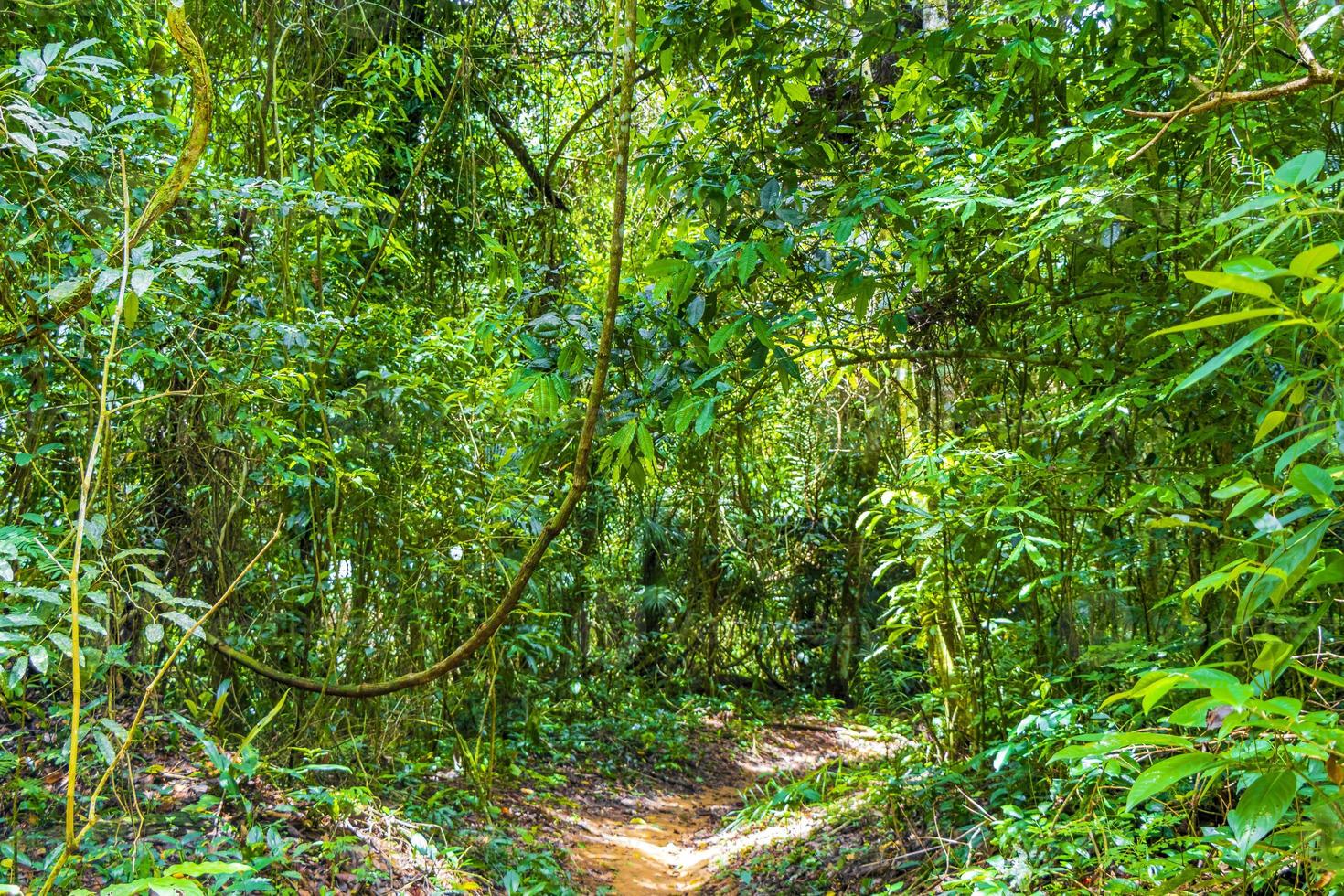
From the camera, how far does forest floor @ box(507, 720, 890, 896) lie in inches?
193

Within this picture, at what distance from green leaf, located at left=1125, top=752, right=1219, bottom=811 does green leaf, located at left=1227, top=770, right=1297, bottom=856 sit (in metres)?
0.12

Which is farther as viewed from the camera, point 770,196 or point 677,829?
point 677,829

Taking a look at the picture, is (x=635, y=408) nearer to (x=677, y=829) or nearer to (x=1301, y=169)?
(x=1301, y=169)

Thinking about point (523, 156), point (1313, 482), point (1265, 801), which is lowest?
point (1265, 801)

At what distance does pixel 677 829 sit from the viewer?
6.11 metres

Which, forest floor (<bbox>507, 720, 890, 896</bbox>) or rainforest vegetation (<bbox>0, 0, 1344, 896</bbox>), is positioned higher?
rainforest vegetation (<bbox>0, 0, 1344, 896</bbox>)

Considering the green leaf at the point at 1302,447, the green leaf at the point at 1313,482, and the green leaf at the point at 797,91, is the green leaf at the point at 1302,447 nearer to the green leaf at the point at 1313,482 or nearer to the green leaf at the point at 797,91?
the green leaf at the point at 1313,482

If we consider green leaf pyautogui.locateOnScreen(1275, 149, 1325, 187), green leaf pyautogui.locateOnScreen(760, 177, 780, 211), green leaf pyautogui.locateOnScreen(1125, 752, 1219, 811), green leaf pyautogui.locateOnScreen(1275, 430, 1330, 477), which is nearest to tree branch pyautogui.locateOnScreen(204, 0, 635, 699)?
green leaf pyautogui.locateOnScreen(760, 177, 780, 211)

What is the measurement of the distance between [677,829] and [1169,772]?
5630mm

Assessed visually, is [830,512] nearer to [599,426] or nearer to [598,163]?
[598,163]

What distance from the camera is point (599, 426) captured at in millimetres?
2957

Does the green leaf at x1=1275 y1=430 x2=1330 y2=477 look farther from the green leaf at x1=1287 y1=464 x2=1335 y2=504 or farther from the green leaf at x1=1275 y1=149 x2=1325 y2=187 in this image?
the green leaf at x1=1275 y1=149 x2=1325 y2=187

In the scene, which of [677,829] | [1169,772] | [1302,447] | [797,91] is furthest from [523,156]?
[1169,772]

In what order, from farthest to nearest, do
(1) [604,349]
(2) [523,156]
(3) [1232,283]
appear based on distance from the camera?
1. (2) [523,156]
2. (1) [604,349]
3. (3) [1232,283]
